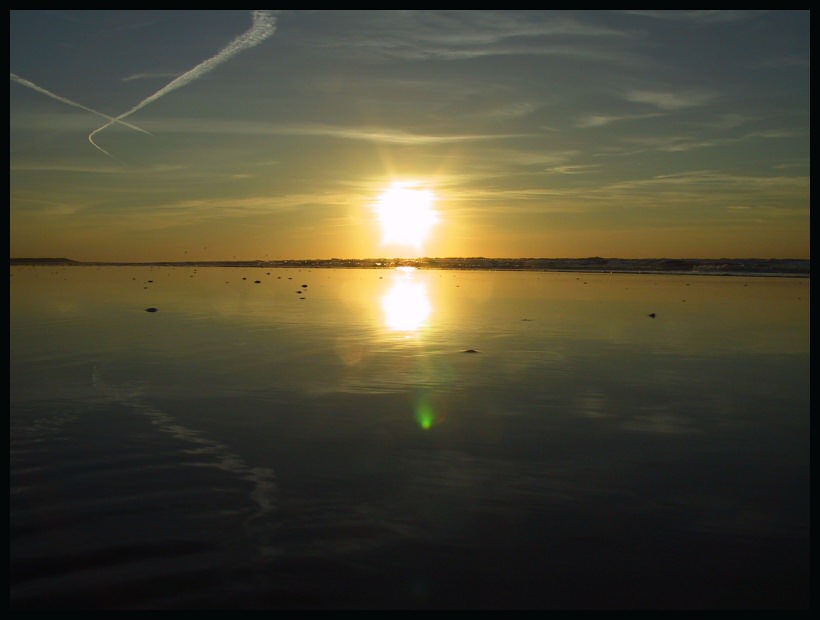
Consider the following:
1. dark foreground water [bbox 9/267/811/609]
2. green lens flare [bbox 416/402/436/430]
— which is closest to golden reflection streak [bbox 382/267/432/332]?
dark foreground water [bbox 9/267/811/609]

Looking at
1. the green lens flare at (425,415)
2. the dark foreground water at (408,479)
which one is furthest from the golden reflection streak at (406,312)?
the green lens flare at (425,415)

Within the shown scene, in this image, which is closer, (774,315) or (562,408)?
(562,408)

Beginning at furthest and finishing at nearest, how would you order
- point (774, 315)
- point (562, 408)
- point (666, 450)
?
point (774, 315)
point (562, 408)
point (666, 450)

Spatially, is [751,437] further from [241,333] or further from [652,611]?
[241,333]

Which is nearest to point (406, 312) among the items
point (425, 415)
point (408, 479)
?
point (425, 415)

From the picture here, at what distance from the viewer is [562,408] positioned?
11.8 metres

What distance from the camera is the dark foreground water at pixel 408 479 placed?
19.1ft

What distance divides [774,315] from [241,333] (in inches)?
781

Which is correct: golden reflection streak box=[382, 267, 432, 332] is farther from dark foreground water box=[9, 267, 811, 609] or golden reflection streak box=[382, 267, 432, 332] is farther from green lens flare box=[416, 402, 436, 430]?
green lens flare box=[416, 402, 436, 430]

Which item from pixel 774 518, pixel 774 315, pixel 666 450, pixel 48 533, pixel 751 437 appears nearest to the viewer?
pixel 48 533

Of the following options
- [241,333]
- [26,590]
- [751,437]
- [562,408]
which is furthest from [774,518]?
[241,333]

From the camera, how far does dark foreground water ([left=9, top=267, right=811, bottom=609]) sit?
19.1ft

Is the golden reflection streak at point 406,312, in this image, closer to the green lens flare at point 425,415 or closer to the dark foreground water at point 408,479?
the dark foreground water at point 408,479

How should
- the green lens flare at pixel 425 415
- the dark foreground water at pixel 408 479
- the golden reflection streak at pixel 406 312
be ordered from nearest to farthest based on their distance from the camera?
the dark foreground water at pixel 408 479, the green lens flare at pixel 425 415, the golden reflection streak at pixel 406 312
